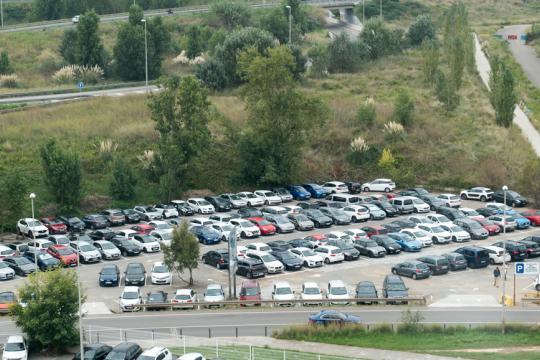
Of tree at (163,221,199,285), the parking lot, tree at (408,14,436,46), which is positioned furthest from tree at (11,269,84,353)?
tree at (408,14,436,46)

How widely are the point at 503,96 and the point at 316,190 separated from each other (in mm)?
20232

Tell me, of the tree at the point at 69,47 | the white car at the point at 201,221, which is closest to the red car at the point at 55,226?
the white car at the point at 201,221

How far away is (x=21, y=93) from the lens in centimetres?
10094

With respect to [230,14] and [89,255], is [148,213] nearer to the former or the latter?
[89,255]

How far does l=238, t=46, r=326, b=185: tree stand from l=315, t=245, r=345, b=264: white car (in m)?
17.0

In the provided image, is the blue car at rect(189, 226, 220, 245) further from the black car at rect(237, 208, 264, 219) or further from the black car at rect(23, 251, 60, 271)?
the black car at rect(23, 251, 60, 271)

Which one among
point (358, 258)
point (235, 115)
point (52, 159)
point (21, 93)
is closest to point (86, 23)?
point (21, 93)

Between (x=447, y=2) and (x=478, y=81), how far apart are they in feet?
190

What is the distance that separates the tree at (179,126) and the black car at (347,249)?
17.5 metres

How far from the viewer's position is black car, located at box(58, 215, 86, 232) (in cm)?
7100

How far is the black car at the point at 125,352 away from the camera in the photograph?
42.9m

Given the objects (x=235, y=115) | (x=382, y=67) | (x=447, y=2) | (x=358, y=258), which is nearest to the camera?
(x=358, y=258)

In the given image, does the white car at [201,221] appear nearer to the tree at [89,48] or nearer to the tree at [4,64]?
the tree at [89,48]

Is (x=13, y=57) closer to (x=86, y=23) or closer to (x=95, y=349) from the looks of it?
(x=86, y=23)
